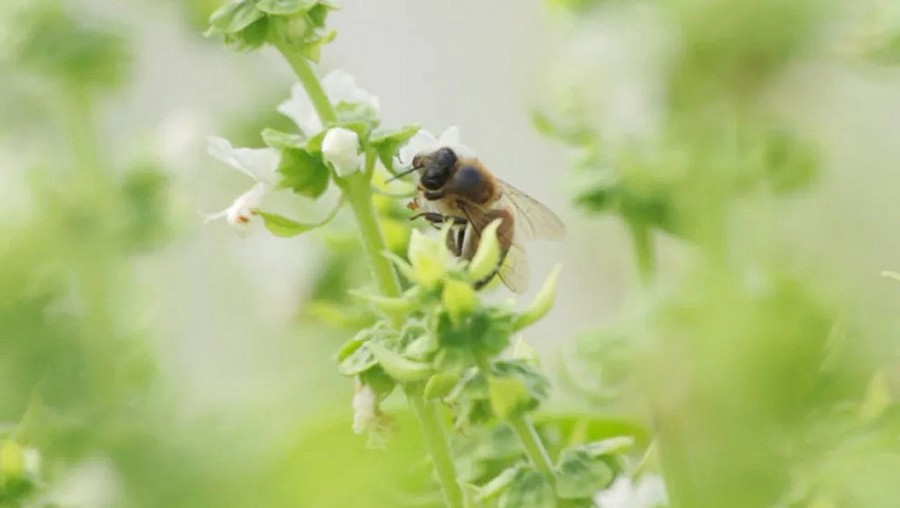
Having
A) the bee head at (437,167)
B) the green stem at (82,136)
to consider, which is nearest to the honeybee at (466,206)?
the bee head at (437,167)

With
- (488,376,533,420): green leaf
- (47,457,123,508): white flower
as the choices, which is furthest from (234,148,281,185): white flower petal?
(47,457,123,508): white flower

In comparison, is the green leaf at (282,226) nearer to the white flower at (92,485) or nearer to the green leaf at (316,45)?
the green leaf at (316,45)

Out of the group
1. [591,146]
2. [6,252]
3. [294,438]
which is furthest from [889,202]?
[6,252]

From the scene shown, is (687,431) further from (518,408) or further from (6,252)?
(6,252)

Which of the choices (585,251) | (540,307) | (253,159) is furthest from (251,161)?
(585,251)

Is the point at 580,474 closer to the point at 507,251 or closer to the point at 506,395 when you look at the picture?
the point at 506,395

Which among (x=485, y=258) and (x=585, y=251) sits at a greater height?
(x=485, y=258)
